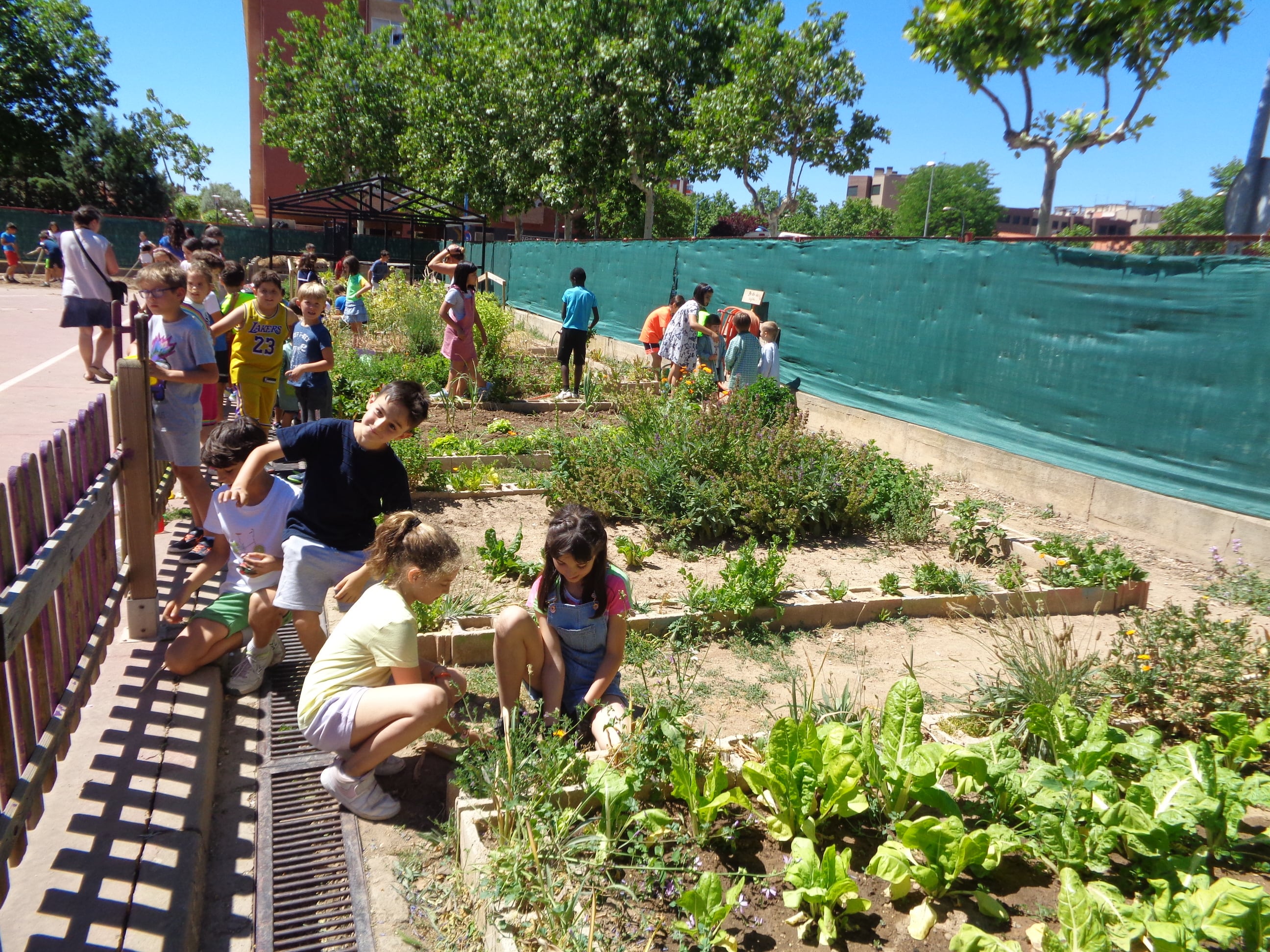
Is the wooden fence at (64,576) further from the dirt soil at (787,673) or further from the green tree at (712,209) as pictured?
the green tree at (712,209)

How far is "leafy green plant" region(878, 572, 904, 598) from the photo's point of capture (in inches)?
208

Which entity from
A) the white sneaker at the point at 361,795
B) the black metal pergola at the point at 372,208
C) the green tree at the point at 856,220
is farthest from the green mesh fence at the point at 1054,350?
the green tree at the point at 856,220

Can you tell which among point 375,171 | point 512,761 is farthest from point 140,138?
point 512,761

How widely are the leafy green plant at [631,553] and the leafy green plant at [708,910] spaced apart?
3261 millimetres

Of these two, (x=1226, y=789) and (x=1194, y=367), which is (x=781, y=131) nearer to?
(x=1194, y=367)

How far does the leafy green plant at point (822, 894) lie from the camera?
248cm

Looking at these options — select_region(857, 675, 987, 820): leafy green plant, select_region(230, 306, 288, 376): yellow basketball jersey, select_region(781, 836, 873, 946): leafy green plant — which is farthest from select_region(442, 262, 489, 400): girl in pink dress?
select_region(781, 836, 873, 946): leafy green plant

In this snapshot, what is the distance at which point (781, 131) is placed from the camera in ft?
73.6

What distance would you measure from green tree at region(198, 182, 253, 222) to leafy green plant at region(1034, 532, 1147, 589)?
52307 millimetres

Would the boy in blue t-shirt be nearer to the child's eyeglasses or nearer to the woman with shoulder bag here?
the woman with shoulder bag

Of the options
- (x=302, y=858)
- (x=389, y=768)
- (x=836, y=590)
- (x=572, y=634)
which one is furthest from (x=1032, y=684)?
(x=302, y=858)

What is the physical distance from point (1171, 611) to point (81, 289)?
1026cm

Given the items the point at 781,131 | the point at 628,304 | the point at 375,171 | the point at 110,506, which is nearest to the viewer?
the point at 110,506

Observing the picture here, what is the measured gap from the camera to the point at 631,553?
18.6ft
